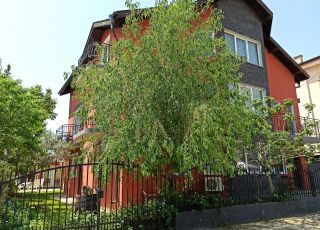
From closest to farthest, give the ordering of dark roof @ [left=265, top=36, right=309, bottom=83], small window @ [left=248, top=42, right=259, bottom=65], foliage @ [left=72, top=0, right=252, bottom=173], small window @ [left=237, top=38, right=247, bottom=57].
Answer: foliage @ [left=72, top=0, right=252, bottom=173] → small window @ [left=237, top=38, right=247, bottom=57] → small window @ [left=248, top=42, right=259, bottom=65] → dark roof @ [left=265, top=36, right=309, bottom=83]

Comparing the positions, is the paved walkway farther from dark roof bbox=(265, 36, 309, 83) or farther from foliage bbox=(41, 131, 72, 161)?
dark roof bbox=(265, 36, 309, 83)

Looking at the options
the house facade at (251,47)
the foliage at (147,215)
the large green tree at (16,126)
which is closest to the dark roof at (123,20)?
the house facade at (251,47)

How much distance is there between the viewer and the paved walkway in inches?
384

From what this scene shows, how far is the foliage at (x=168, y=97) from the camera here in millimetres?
8195

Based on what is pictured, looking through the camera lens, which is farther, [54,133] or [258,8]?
[54,133]

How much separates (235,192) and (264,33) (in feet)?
41.7

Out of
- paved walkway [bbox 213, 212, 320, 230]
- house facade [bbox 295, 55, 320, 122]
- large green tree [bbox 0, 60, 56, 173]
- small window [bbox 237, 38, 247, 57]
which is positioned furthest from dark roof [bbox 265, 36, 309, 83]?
large green tree [bbox 0, 60, 56, 173]

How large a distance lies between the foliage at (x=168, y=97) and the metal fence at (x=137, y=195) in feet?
2.91

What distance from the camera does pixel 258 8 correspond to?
61.6 feet

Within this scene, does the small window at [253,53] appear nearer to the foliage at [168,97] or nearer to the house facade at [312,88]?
the foliage at [168,97]

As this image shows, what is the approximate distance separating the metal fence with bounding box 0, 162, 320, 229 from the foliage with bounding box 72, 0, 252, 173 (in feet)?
2.91

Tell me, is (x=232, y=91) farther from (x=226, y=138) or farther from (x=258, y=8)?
(x=258, y=8)

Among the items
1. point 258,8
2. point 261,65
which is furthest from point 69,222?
point 258,8

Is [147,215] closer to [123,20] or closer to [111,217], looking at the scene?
[111,217]
